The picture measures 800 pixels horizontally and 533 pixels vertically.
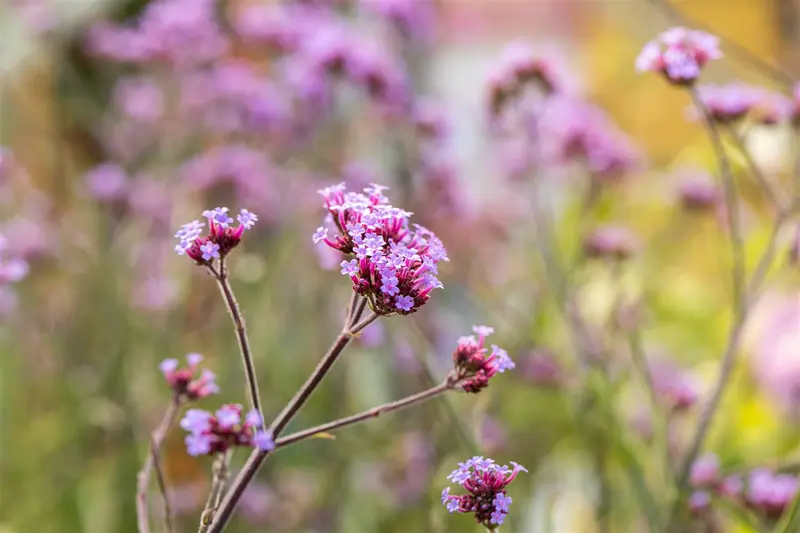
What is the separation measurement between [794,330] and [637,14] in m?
0.33

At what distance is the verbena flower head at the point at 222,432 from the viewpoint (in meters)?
0.21

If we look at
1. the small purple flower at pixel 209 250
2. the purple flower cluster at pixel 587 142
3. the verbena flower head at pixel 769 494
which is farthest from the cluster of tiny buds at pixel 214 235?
the purple flower cluster at pixel 587 142

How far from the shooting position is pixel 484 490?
0.73ft

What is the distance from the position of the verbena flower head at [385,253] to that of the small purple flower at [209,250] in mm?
29

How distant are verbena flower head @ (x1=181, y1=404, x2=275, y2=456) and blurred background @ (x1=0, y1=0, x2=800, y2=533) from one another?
17cm

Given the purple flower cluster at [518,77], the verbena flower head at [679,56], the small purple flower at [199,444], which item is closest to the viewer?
the small purple flower at [199,444]

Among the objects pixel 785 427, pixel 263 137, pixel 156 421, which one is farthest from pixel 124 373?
pixel 785 427

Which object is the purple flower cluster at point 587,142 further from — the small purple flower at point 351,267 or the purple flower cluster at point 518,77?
the small purple flower at point 351,267

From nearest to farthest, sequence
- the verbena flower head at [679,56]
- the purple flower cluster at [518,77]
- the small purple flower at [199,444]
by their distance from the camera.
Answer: the small purple flower at [199,444] → the verbena flower head at [679,56] → the purple flower cluster at [518,77]

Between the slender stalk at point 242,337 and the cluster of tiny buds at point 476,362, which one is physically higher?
the slender stalk at point 242,337

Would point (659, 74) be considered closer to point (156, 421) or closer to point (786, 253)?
point (786, 253)

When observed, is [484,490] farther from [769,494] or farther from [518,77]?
[518,77]

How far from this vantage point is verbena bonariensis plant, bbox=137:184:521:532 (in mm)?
215

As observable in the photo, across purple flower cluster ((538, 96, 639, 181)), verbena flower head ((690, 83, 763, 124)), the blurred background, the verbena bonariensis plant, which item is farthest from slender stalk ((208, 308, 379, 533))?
purple flower cluster ((538, 96, 639, 181))
